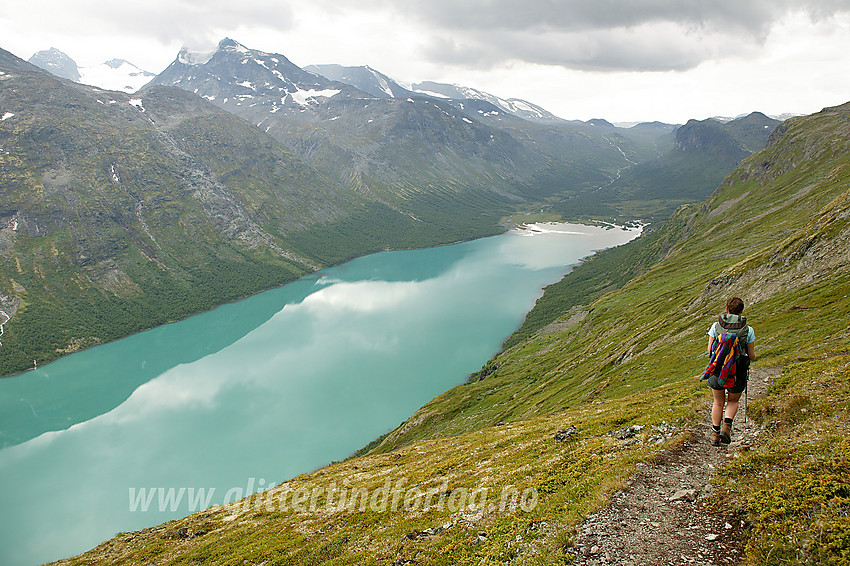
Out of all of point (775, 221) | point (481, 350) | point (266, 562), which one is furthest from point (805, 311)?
point (481, 350)

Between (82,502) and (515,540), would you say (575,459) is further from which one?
(82,502)

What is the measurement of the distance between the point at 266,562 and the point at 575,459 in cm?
1594

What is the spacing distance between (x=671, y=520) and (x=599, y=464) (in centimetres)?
468

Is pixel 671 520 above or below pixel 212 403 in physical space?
above

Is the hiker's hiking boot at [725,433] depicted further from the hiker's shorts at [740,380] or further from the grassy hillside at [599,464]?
the hiker's shorts at [740,380]

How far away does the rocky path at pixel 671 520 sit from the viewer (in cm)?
1110

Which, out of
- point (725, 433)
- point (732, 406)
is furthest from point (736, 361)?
point (725, 433)

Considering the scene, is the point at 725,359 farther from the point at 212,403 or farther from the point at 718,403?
the point at 212,403

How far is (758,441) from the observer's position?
14.4 m

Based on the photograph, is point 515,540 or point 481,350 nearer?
point 515,540

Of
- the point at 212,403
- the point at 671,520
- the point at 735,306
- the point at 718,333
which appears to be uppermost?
the point at 735,306

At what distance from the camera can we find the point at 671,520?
12492 mm

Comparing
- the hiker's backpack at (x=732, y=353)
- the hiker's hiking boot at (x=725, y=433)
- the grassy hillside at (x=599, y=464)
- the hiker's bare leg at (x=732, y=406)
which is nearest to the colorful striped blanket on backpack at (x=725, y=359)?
the hiker's backpack at (x=732, y=353)

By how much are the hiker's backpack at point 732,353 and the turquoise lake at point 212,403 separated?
80.1 m
